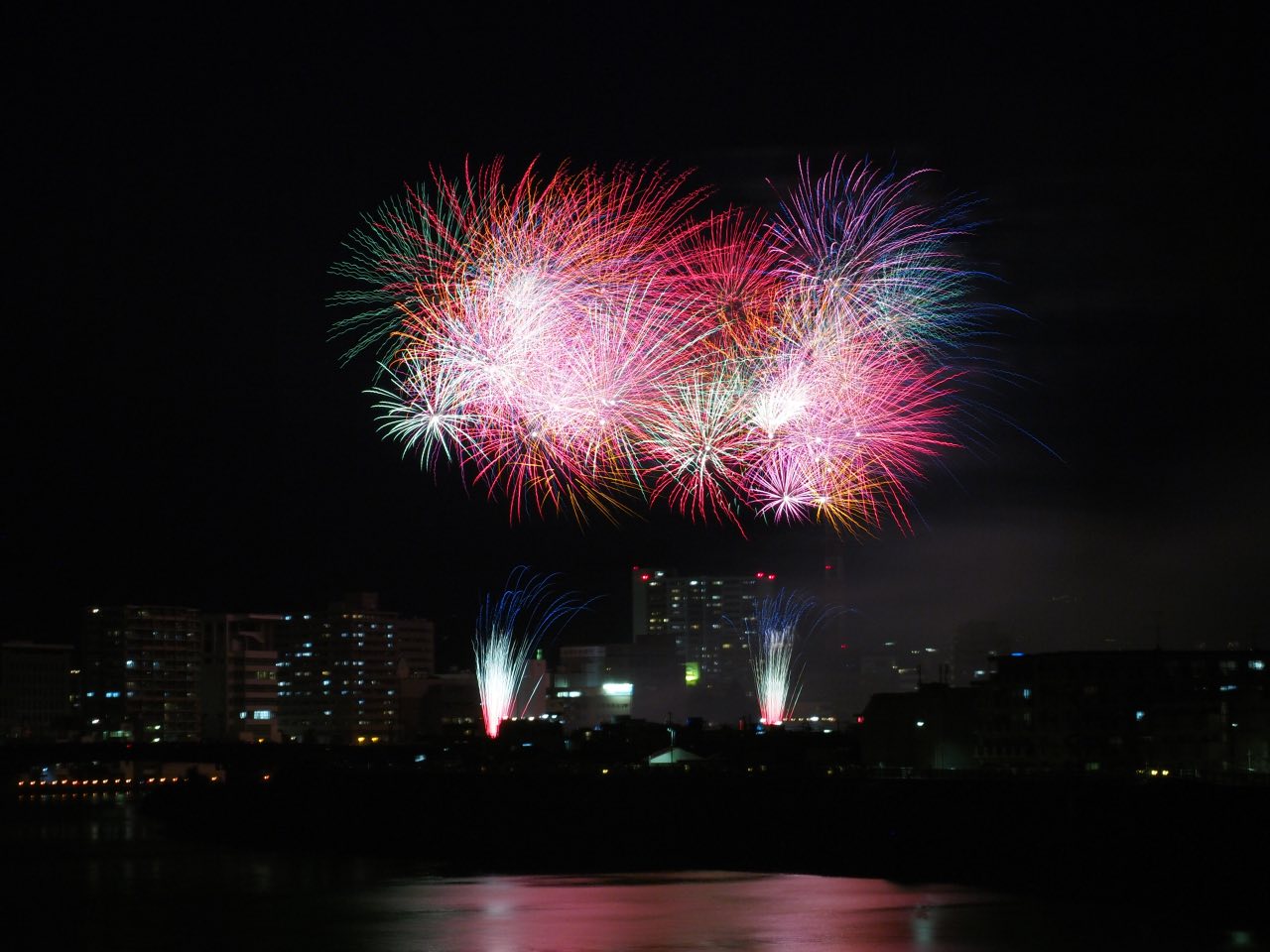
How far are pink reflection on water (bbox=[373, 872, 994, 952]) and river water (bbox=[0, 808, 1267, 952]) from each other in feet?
0.21

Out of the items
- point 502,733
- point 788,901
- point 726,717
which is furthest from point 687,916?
point 726,717

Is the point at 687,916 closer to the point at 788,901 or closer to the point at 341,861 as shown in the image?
the point at 788,901

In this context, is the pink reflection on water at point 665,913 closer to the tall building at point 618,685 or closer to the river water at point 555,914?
the river water at point 555,914

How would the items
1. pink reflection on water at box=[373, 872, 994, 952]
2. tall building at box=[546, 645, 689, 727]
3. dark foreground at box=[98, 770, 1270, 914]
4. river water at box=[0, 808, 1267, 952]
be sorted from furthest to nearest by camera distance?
1. tall building at box=[546, 645, 689, 727]
2. dark foreground at box=[98, 770, 1270, 914]
3. pink reflection on water at box=[373, 872, 994, 952]
4. river water at box=[0, 808, 1267, 952]

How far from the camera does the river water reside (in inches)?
1532

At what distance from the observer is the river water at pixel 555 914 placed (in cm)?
3891

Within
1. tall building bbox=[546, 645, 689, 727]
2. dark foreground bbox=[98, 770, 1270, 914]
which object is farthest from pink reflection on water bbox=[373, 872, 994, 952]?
tall building bbox=[546, 645, 689, 727]

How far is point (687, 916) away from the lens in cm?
4388

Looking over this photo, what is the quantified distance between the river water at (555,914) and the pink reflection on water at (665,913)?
63 millimetres

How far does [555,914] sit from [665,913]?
3.18m

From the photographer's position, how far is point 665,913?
4459 cm

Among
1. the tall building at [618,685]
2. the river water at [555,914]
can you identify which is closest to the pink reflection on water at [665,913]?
the river water at [555,914]

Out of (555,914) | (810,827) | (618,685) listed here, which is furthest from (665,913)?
(618,685)

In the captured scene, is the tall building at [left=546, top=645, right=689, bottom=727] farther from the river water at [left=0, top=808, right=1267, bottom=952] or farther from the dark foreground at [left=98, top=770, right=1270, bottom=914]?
the river water at [left=0, top=808, right=1267, bottom=952]
